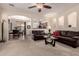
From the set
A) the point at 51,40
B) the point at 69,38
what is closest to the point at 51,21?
the point at 51,40

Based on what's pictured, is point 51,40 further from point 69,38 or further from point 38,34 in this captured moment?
point 69,38

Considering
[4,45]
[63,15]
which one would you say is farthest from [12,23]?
[63,15]

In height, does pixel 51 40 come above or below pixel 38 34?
below

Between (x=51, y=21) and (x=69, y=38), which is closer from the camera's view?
(x=51, y=21)

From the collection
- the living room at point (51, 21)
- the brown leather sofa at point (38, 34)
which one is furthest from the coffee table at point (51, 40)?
the brown leather sofa at point (38, 34)

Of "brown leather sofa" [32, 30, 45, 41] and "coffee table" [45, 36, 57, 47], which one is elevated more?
"brown leather sofa" [32, 30, 45, 41]

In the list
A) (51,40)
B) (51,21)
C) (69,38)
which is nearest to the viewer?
(51,21)

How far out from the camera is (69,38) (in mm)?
4742

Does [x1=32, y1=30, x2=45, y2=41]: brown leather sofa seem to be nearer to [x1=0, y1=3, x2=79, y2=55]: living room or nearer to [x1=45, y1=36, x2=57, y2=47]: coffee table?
[x1=0, y1=3, x2=79, y2=55]: living room

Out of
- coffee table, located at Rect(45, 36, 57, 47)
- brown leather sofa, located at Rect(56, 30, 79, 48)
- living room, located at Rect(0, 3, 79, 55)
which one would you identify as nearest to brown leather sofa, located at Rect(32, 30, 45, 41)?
living room, located at Rect(0, 3, 79, 55)

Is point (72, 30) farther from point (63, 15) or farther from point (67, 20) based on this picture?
point (63, 15)

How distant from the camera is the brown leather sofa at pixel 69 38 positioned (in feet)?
14.6

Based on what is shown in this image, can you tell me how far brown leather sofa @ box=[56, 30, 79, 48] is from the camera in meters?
4.45

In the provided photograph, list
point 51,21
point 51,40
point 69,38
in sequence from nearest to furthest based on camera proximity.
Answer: point 51,21, point 51,40, point 69,38
